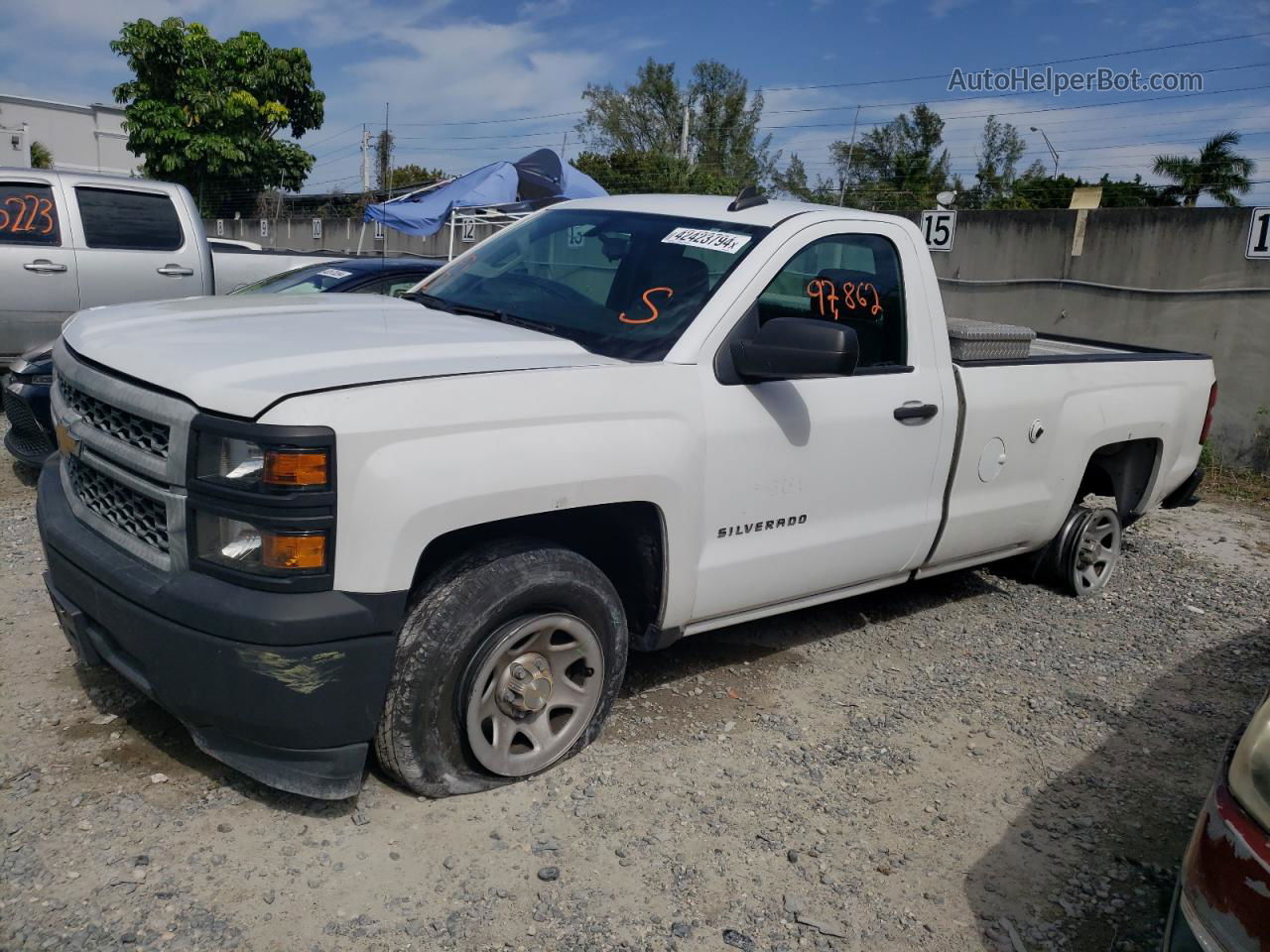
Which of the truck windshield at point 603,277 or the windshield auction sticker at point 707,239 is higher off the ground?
the windshield auction sticker at point 707,239

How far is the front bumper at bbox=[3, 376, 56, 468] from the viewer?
5.73 metres

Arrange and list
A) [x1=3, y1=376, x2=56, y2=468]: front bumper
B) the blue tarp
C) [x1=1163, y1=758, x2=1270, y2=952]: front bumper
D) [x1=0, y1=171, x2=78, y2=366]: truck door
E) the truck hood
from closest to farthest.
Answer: [x1=1163, y1=758, x2=1270, y2=952]: front bumper, the truck hood, [x1=3, y1=376, x2=56, y2=468]: front bumper, [x1=0, y1=171, x2=78, y2=366]: truck door, the blue tarp

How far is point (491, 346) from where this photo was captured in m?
3.28

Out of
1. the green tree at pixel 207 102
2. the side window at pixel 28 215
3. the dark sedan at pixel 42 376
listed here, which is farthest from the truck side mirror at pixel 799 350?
the green tree at pixel 207 102

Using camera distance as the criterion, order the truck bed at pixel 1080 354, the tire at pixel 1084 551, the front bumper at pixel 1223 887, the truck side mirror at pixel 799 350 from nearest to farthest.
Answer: the front bumper at pixel 1223 887, the truck side mirror at pixel 799 350, the truck bed at pixel 1080 354, the tire at pixel 1084 551

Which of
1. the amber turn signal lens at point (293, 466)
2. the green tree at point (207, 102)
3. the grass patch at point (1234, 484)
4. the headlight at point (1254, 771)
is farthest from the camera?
the green tree at point (207, 102)

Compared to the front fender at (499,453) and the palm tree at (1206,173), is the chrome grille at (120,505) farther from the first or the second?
the palm tree at (1206,173)

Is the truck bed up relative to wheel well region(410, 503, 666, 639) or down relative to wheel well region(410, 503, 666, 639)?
up

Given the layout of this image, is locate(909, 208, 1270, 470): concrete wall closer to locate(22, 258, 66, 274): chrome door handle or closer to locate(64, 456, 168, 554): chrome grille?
locate(22, 258, 66, 274): chrome door handle

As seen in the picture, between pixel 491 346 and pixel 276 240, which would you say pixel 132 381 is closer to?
pixel 491 346

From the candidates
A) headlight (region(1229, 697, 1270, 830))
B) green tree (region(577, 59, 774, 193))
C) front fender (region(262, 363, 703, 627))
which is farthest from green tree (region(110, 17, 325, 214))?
headlight (region(1229, 697, 1270, 830))

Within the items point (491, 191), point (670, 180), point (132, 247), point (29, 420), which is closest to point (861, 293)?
point (29, 420)

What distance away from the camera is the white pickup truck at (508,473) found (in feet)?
8.73

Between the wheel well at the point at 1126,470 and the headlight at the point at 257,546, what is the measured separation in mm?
4202
